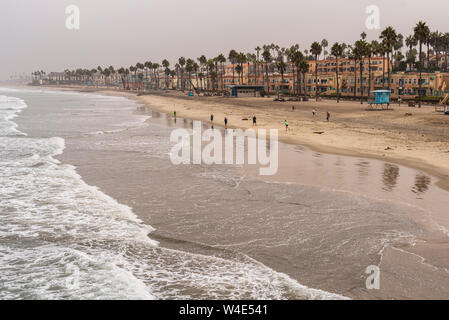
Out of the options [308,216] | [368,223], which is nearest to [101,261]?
[308,216]

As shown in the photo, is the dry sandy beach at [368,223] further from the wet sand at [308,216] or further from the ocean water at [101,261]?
the ocean water at [101,261]

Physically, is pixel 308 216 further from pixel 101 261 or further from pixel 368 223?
pixel 101 261

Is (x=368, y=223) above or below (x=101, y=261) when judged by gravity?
above

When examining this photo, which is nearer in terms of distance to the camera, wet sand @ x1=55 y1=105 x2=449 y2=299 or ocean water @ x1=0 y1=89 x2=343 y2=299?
ocean water @ x1=0 y1=89 x2=343 y2=299

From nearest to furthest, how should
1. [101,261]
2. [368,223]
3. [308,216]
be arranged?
[101,261] → [368,223] → [308,216]

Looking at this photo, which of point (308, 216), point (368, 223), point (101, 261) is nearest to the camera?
point (101, 261)

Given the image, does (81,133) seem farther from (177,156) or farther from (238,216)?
(238,216)

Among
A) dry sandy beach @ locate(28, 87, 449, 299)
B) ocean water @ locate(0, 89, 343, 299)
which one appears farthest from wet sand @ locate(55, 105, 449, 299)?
ocean water @ locate(0, 89, 343, 299)

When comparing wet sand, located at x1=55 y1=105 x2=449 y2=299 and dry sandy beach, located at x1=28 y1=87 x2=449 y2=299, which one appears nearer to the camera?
dry sandy beach, located at x1=28 y1=87 x2=449 y2=299

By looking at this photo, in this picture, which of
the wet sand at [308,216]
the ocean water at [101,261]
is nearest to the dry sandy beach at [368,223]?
the wet sand at [308,216]

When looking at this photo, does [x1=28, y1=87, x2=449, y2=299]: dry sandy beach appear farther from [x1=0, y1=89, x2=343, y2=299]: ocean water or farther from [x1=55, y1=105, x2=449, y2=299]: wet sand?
[x1=0, y1=89, x2=343, y2=299]: ocean water

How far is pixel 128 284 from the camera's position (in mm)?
11719

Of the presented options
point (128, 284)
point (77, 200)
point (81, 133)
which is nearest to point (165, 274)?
point (128, 284)

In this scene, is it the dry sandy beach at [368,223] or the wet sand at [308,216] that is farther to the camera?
the wet sand at [308,216]
